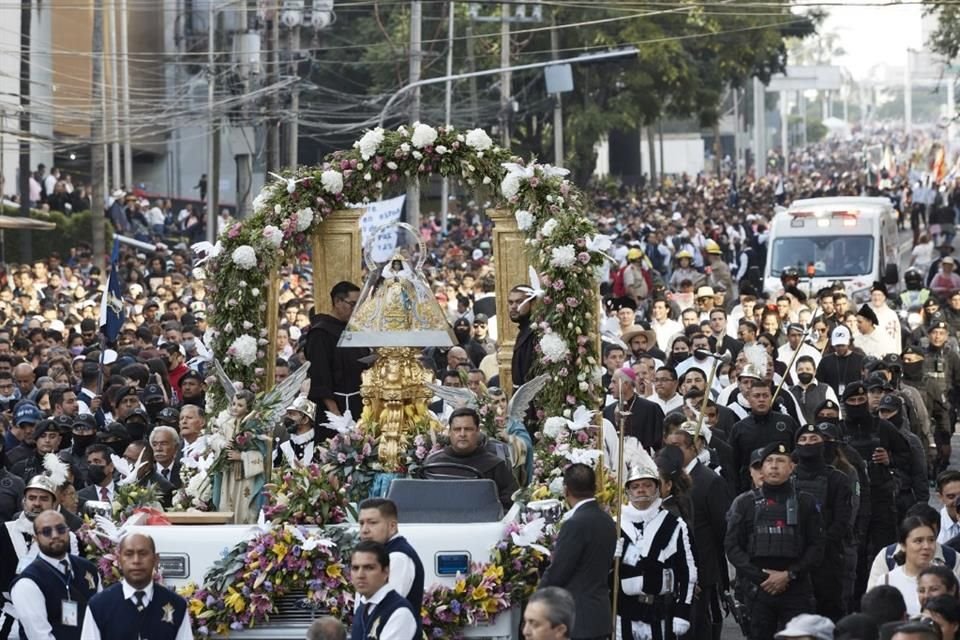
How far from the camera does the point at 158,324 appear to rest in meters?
28.0

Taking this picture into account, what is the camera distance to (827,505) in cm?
1440

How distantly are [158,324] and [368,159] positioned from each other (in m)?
12.1

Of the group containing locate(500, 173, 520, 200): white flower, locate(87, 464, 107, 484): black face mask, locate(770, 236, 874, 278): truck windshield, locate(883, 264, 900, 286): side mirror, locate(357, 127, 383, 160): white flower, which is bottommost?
locate(87, 464, 107, 484): black face mask

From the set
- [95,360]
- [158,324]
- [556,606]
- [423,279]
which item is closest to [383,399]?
[423,279]

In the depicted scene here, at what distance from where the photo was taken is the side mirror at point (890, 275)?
34719 millimetres

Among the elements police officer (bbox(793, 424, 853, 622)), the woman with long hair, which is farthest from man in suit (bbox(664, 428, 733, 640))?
the woman with long hair

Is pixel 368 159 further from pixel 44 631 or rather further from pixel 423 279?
pixel 44 631

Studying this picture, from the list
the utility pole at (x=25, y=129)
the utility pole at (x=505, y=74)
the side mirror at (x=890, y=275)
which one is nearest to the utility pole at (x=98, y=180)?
the utility pole at (x=25, y=129)

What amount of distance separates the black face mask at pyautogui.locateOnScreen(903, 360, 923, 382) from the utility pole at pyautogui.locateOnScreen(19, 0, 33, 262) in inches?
834

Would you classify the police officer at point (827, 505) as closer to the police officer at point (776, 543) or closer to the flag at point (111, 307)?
the police officer at point (776, 543)

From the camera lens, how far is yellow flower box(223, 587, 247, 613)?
1238cm

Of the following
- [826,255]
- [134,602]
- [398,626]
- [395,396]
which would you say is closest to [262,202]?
[395,396]

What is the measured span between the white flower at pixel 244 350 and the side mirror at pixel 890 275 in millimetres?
20342

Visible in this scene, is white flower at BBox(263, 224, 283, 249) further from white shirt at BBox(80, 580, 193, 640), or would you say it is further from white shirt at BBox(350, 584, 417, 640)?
white shirt at BBox(350, 584, 417, 640)
